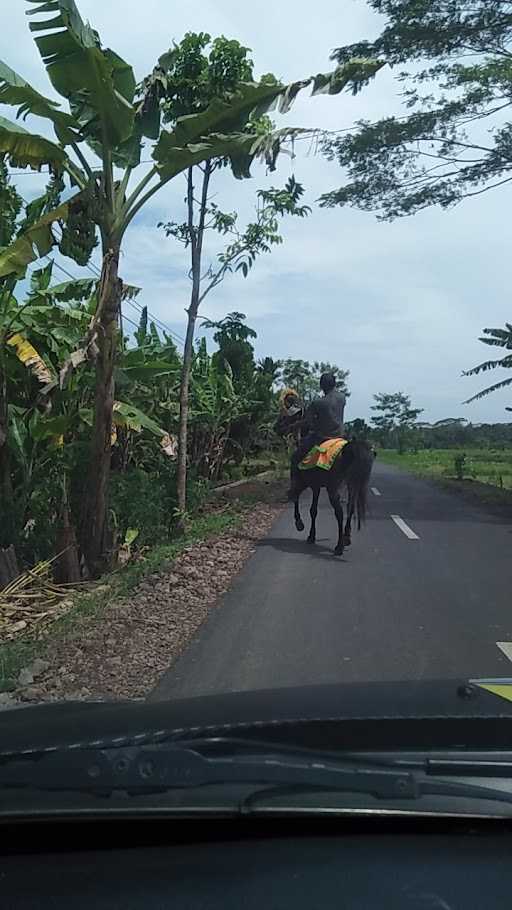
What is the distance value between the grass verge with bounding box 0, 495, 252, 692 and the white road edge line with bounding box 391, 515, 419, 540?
2.70m

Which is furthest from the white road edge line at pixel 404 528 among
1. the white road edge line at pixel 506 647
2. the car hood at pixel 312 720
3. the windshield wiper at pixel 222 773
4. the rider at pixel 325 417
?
the windshield wiper at pixel 222 773

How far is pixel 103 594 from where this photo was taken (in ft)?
30.9

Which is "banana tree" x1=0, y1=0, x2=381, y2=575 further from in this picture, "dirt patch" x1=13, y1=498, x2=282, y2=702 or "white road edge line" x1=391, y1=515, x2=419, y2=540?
"white road edge line" x1=391, y1=515, x2=419, y2=540

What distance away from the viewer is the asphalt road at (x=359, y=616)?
6.66 m

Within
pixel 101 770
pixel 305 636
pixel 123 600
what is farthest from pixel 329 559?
pixel 101 770

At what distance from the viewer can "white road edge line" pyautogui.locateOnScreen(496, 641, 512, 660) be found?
23.1ft

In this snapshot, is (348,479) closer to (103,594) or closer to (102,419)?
(102,419)

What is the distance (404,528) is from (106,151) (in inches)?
310

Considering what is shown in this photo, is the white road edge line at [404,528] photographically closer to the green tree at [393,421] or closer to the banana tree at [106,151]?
the banana tree at [106,151]

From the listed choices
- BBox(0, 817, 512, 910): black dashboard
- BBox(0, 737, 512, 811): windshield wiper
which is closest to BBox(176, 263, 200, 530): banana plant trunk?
BBox(0, 737, 512, 811): windshield wiper

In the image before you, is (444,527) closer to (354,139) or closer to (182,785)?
(354,139)

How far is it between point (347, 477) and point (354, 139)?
841 cm

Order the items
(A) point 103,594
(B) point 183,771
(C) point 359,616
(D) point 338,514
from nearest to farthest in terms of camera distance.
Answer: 1. (B) point 183,771
2. (C) point 359,616
3. (A) point 103,594
4. (D) point 338,514

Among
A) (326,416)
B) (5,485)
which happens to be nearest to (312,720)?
(5,485)
